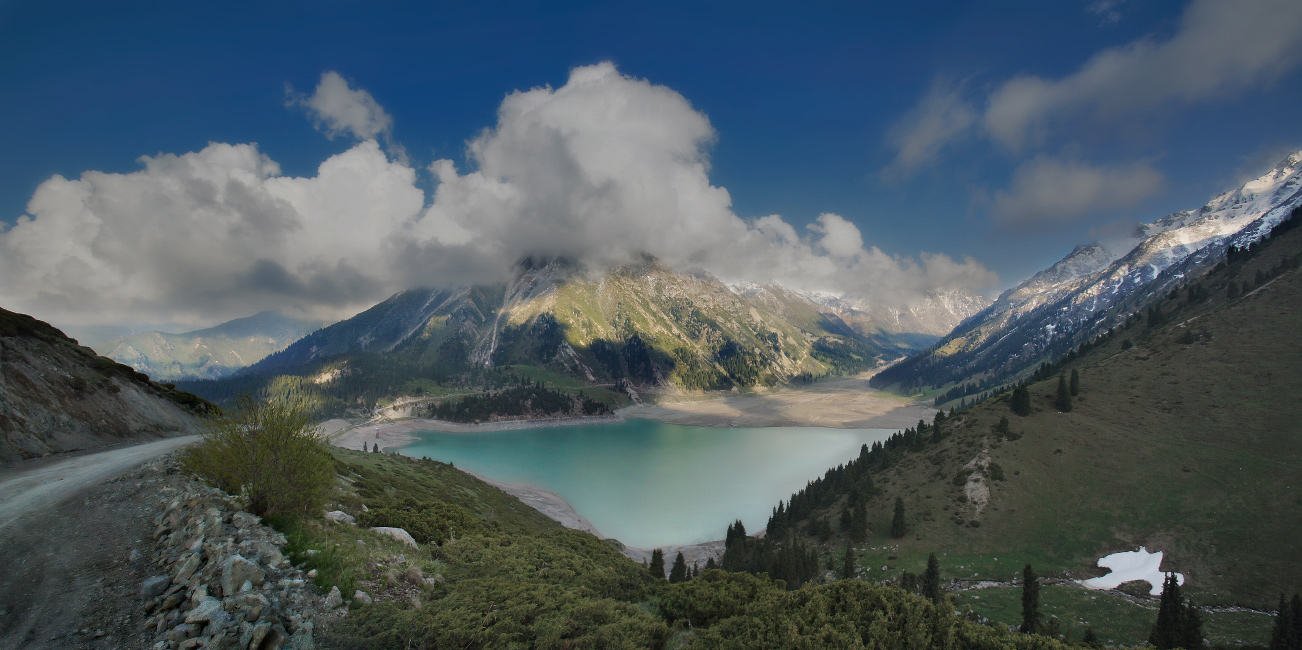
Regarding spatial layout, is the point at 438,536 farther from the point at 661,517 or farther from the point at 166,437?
the point at 661,517

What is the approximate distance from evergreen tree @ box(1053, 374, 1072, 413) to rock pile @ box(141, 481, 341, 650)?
269 feet

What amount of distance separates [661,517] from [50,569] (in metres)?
63.0

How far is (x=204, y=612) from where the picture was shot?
283 inches

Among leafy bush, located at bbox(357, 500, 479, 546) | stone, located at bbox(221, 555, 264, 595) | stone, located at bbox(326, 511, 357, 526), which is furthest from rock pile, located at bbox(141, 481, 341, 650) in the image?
leafy bush, located at bbox(357, 500, 479, 546)

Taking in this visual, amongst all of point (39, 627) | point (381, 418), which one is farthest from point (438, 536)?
point (381, 418)

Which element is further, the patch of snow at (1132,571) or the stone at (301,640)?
the patch of snow at (1132,571)

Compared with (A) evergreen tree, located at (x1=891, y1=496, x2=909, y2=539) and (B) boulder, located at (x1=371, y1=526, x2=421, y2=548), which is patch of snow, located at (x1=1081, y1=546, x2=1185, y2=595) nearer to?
(A) evergreen tree, located at (x1=891, y1=496, x2=909, y2=539)

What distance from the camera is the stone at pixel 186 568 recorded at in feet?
27.2

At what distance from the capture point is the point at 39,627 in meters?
7.11

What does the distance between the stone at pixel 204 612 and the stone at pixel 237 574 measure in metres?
0.61

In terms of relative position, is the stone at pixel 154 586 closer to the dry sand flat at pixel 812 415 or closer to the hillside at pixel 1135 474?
the hillside at pixel 1135 474

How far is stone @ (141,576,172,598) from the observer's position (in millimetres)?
8078

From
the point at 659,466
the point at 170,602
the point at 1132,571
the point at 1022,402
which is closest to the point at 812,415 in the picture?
the point at 659,466

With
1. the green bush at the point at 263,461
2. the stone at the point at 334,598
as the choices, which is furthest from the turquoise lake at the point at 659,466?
the stone at the point at 334,598
